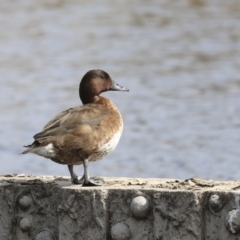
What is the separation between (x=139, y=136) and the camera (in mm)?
13711

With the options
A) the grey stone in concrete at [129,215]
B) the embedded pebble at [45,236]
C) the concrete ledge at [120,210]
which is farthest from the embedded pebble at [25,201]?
the grey stone in concrete at [129,215]

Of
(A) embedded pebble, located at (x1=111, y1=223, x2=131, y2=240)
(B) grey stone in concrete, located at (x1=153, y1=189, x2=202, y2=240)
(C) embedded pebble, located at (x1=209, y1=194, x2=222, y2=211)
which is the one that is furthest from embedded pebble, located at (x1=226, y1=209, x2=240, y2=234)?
(A) embedded pebble, located at (x1=111, y1=223, x2=131, y2=240)

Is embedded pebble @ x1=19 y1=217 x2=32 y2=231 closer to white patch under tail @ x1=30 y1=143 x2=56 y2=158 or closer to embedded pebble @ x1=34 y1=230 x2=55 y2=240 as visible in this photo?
embedded pebble @ x1=34 y1=230 x2=55 y2=240

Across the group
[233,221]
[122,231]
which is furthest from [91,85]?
[233,221]

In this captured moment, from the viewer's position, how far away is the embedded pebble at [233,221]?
20.4ft

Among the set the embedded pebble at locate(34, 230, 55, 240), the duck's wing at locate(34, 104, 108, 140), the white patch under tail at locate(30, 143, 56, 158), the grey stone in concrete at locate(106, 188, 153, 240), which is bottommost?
the embedded pebble at locate(34, 230, 55, 240)

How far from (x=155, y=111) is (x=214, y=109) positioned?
0.93 metres

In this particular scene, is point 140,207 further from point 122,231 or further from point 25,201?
point 25,201

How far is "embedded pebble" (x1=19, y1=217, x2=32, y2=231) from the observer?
704 cm

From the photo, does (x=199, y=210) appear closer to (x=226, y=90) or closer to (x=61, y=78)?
(x=226, y=90)

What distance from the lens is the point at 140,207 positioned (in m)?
6.51

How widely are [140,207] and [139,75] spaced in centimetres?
1111

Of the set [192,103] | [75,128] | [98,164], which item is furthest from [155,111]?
[75,128]

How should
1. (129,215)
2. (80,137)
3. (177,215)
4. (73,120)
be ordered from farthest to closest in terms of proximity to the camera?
(73,120) → (80,137) → (129,215) → (177,215)
